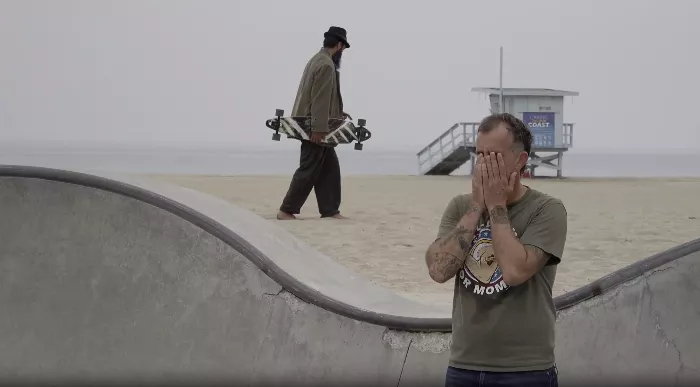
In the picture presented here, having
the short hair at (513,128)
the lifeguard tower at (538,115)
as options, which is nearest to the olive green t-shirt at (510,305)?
the short hair at (513,128)

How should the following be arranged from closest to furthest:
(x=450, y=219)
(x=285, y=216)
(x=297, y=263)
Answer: (x=450, y=219) → (x=297, y=263) → (x=285, y=216)

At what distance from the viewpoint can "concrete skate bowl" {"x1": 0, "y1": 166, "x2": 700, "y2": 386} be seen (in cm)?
341

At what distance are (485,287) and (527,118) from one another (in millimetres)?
24370

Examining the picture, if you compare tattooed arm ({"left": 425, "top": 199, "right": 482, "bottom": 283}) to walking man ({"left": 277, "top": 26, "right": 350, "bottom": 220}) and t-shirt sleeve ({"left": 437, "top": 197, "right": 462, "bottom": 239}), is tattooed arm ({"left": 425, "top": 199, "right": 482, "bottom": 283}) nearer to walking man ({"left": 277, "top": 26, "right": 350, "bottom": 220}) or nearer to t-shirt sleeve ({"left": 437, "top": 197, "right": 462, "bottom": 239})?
t-shirt sleeve ({"left": 437, "top": 197, "right": 462, "bottom": 239})

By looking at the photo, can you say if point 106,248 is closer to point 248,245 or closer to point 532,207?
point 248,245

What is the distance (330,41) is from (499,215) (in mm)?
6793

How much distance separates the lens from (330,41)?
895 centimetres

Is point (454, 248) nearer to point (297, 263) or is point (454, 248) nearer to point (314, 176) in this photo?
point (297, 263)

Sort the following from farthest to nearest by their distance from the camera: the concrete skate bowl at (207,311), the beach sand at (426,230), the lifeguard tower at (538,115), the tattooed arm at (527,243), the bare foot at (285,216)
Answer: the lifeguard tower at (538,115) → the bare foot at (285,216) → the beach sand at (426,230) → the concrete skate bowl at (207,311) → the tattooed arm at (527,243)

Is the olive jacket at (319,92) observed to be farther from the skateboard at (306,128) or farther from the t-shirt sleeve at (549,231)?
the t-shirt sleeve at (549,231)

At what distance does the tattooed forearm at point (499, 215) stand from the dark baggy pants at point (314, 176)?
21.2 feet

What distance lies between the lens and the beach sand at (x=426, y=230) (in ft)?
22.5

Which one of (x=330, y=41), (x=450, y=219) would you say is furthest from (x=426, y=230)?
(x=450, y=219)

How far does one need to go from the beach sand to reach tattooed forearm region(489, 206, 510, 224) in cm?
271
